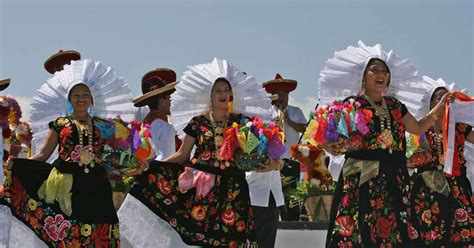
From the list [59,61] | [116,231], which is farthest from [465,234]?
[59,61]

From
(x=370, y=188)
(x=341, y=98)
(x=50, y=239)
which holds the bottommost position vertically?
(x=50, y=239)

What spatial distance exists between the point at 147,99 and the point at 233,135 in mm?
3019

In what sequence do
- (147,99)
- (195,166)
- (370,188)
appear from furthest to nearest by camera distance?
(147,99), (195,166), (370,188)

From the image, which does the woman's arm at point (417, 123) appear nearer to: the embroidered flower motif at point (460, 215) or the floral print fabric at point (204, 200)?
the embroidered flower motif at point (460, 215)

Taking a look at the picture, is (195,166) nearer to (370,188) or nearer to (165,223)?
(165,223)

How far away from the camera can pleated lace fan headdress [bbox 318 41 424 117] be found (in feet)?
29.3

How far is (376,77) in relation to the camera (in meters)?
8.84

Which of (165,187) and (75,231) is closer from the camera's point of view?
(75,231)

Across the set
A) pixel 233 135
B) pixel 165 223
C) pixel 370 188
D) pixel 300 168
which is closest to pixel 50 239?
pixel 165 223

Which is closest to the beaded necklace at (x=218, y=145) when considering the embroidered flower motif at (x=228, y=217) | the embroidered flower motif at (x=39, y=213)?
the embroidered flower motif at (x=228, y=217)

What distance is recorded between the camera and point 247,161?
8.94 m

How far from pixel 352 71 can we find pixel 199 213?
1745 millimetres

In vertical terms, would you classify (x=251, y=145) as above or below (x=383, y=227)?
above

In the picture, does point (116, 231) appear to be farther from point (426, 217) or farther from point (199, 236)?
point (426, 217)
